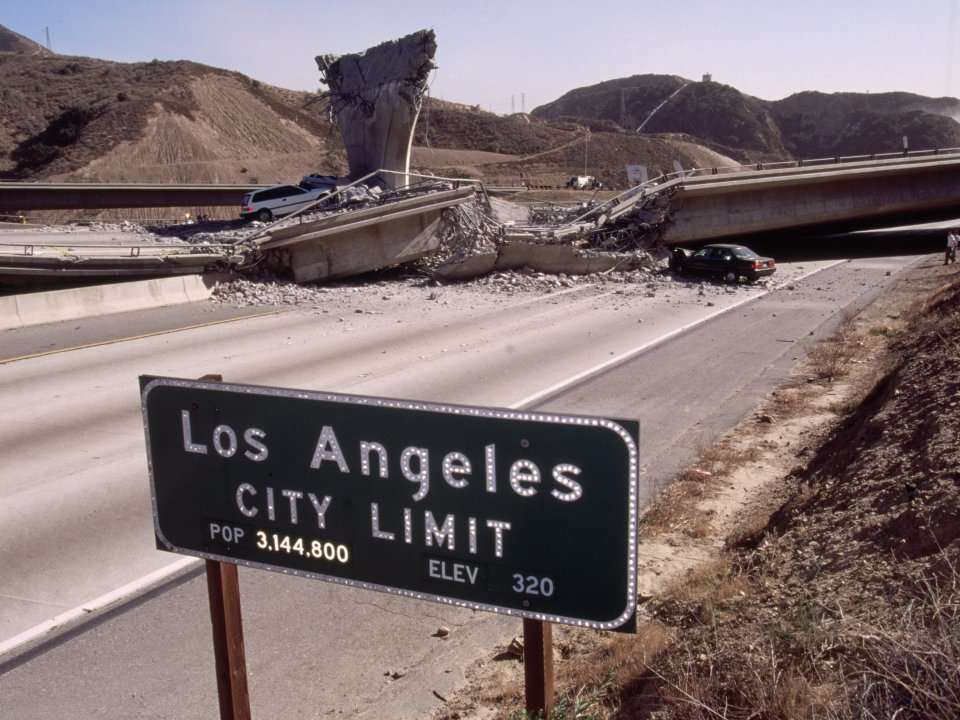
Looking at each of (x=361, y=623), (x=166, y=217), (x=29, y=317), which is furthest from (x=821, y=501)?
(x=166, y=217)

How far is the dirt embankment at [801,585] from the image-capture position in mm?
4207

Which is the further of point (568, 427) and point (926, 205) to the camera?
point (926, 205)

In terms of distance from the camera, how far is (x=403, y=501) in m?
3.35

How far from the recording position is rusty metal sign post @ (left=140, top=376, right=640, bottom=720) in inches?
118

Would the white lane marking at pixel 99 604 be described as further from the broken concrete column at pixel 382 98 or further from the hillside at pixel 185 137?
the hillside at pixel 185 137

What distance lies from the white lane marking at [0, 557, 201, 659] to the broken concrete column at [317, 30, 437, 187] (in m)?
31.5

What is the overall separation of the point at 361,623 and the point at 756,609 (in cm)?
310

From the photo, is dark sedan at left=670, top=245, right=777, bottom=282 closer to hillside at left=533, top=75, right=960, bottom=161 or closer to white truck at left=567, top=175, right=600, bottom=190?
white truck at left=567, top=175, right=600, bottom=190

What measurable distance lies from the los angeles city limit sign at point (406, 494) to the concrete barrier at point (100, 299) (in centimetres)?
1963

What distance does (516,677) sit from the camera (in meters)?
6.20

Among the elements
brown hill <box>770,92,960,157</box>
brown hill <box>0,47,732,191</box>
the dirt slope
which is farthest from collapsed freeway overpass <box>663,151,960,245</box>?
brown hill <box>770,92,960,157</box>

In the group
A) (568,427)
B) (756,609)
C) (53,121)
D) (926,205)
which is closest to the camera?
(568,427)

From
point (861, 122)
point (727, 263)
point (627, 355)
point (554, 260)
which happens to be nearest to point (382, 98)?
point (554, 260)

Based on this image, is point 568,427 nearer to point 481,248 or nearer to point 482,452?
point 482,452
